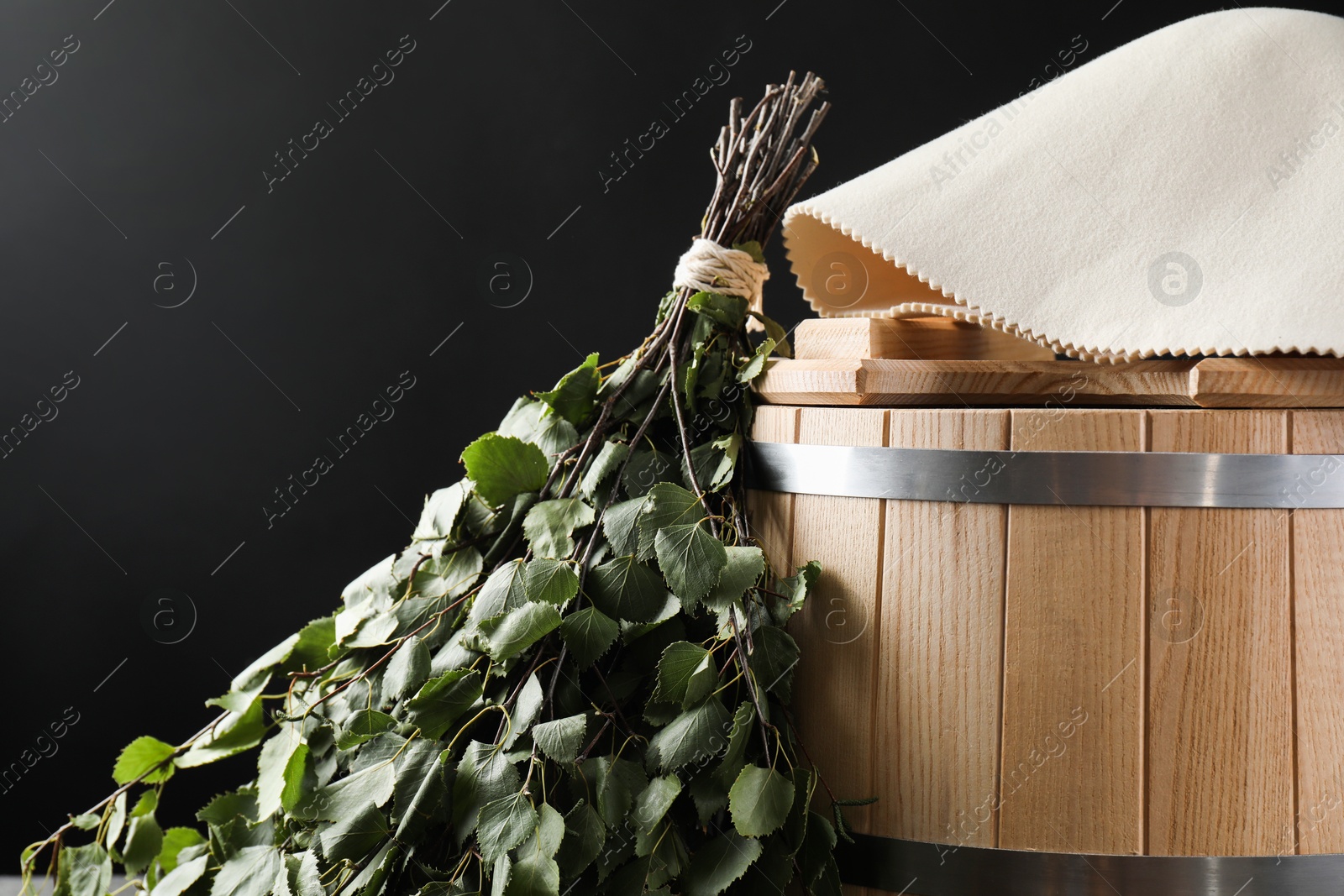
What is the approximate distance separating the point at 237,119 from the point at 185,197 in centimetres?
22

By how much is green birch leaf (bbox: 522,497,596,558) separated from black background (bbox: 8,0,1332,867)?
1.24m

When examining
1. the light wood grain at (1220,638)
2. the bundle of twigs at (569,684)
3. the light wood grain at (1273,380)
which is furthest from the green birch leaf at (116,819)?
the light wood grain at (1273,380)

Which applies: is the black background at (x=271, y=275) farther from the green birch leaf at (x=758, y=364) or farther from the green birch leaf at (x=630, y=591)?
the green birch leaf at (x=630, y=591)

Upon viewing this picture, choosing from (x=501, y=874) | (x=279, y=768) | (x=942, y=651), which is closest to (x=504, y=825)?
(x=501, y=874)

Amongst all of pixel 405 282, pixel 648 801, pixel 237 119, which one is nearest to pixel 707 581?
pixel 648 801

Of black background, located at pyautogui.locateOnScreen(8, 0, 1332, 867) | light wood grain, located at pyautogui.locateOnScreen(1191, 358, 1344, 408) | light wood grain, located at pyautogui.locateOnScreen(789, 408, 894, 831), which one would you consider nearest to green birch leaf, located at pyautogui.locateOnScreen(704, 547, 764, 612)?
light wood grain, located at pyautogui.locateOnScreen(789, 408, 894, 831)

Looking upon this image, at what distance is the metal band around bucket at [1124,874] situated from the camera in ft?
3.30

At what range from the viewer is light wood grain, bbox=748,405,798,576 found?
116cm

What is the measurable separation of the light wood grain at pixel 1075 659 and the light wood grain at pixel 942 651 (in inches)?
0.7

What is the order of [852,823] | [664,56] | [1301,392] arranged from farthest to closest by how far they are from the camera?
1. [664,56]
2. [852,823]
3. [1301,392]

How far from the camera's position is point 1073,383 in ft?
3.43

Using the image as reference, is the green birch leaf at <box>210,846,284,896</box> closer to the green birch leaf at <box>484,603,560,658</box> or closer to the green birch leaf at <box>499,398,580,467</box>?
Result: the green birch leaf at <box>484,603,560,658</box>

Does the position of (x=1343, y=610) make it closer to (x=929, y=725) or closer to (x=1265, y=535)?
(x=1265, y=535)

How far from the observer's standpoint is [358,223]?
94.0 inches
